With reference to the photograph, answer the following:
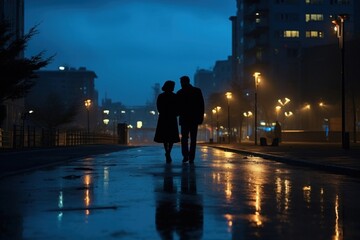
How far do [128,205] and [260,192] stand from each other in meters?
2.44

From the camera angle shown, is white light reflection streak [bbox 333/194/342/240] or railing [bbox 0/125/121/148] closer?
white light reflection streak [bbox 333/194/342/240]

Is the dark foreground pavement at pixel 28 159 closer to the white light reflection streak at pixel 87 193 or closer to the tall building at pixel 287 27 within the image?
the white light reflection streak at pixel 87 193

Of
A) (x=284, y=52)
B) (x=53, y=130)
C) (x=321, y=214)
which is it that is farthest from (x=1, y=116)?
(x=284, y=52)

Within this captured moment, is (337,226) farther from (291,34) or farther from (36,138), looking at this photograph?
(291,34)

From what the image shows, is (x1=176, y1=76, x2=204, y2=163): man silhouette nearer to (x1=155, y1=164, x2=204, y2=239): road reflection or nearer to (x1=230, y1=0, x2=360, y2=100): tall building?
(x1=155, y1=164, x2=204, y2=239): road reflection

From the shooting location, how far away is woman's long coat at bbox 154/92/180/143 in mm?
14594

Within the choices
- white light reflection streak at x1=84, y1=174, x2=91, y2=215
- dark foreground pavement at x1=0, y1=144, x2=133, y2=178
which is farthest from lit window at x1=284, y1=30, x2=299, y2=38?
white light reflection streak at x1=84, y1=174, x2=91, y2=215

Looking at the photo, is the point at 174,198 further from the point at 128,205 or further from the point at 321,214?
the point at 321,214

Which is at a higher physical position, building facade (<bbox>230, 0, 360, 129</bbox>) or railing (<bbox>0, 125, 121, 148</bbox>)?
building facade (<bbox>230, 0, 360, 129</bbox>)

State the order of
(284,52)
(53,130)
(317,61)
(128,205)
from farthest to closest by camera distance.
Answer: (284,52)
(317,61)
(53,130)
(128,205)

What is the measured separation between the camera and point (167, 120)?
48.1ft

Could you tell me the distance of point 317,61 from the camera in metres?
94.9

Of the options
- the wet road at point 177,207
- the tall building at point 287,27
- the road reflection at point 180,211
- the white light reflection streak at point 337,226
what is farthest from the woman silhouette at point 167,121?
the tall building at point 287,27

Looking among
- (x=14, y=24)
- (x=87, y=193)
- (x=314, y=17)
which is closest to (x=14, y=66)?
(x=87, y=193)
